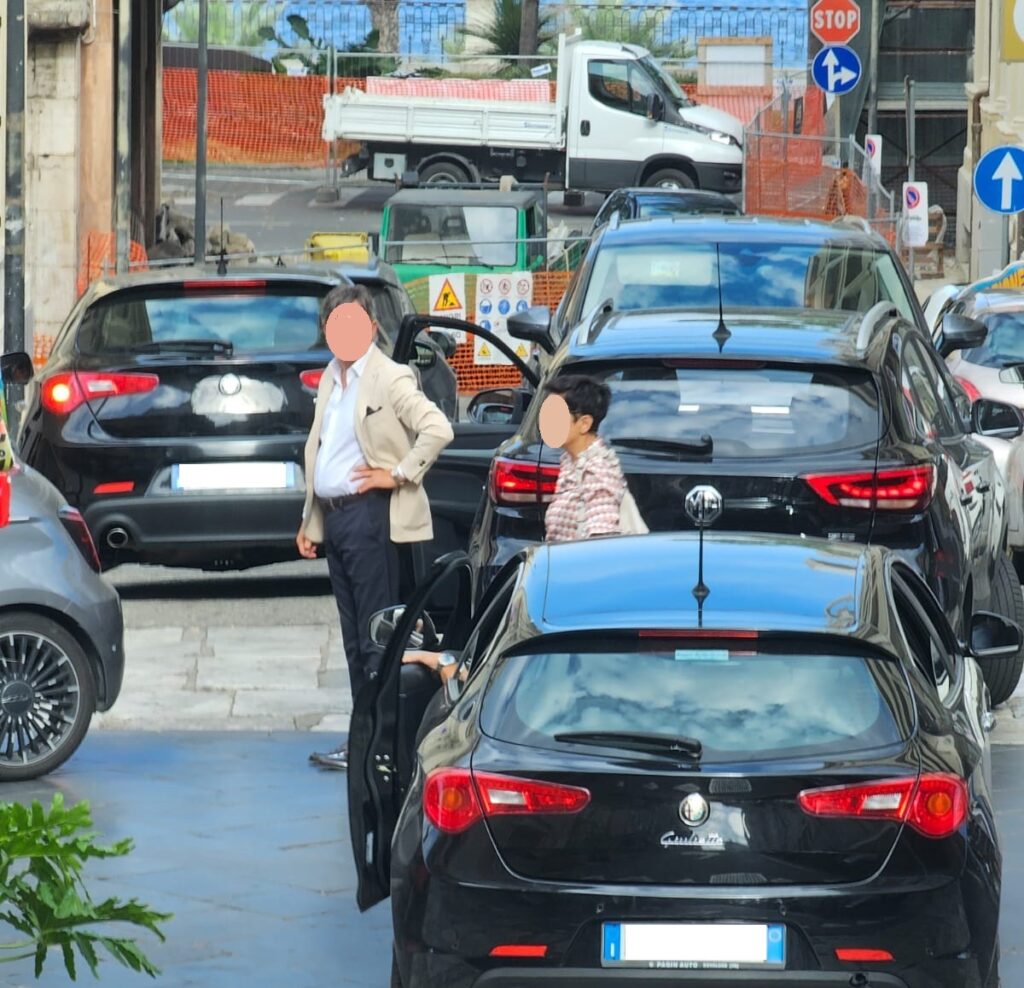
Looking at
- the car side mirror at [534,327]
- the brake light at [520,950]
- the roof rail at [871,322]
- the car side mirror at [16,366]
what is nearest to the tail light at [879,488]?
the roof rail at [871,322]

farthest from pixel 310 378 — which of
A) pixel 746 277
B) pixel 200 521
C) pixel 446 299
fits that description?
pixel 446 299

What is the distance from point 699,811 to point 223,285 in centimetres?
848

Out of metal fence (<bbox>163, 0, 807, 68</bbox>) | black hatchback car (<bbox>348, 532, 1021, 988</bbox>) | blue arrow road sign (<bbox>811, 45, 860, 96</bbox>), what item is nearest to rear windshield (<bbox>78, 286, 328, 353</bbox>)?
black hatchback car (<bbox>348, 532, 1021, 988</bbox>)

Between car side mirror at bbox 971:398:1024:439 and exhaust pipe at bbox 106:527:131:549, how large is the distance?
464 cm

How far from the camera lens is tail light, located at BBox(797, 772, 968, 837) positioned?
548 cm

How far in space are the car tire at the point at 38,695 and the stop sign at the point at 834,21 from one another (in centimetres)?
2586

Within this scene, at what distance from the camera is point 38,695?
976 centimetres

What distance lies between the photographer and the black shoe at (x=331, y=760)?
9977 mm

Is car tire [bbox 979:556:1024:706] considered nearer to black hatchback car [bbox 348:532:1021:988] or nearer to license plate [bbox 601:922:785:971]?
black hatchback car [bbox 348:532:1021:988]

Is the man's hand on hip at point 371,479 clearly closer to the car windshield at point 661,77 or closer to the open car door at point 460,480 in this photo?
the open car door at point 460,480

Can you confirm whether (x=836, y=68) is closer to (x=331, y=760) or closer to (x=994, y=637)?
(x=331, y=760)

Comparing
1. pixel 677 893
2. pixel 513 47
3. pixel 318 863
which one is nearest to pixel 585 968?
pixel 677 893

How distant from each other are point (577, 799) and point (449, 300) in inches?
849

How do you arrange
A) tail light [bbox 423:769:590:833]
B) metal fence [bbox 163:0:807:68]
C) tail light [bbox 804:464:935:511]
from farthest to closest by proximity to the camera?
metal fence [bbox 163:0:807:68]
tail light [bbox 804:464:935:511]
tail light [bbox 423:769:590:833]
